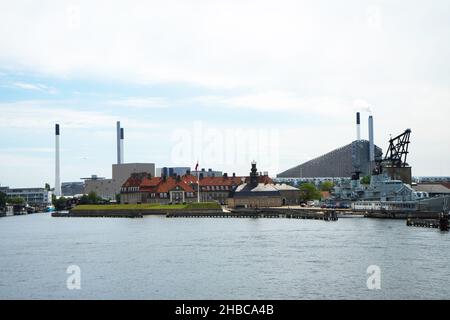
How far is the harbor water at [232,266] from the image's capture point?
38594mm

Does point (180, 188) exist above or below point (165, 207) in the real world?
above

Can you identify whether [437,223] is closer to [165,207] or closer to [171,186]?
[165,207]

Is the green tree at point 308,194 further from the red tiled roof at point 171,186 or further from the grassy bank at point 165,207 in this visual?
the grassy bank at point 165,207

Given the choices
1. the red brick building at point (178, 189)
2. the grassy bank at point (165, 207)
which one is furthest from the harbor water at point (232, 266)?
the red brick building at point (178, 189)

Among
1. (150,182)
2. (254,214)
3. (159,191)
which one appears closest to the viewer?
(254,214)

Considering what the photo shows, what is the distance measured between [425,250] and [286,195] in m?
105

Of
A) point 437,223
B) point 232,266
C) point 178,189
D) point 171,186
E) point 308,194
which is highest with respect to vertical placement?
point 171,186

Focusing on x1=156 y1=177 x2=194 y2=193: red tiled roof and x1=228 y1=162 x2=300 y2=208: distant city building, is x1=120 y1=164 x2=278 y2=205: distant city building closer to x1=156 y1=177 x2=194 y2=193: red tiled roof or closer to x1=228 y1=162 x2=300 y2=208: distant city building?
x1=156 y1=177 x2=194 y2=193: red tiled roof

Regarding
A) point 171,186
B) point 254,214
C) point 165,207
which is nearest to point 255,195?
point 165,207

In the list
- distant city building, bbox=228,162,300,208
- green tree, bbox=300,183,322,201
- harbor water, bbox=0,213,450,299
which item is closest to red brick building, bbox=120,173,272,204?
distant city building, bbox=228,162,300,208

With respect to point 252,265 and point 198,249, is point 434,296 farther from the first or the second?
point 198,249

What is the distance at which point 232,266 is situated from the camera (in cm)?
4866
